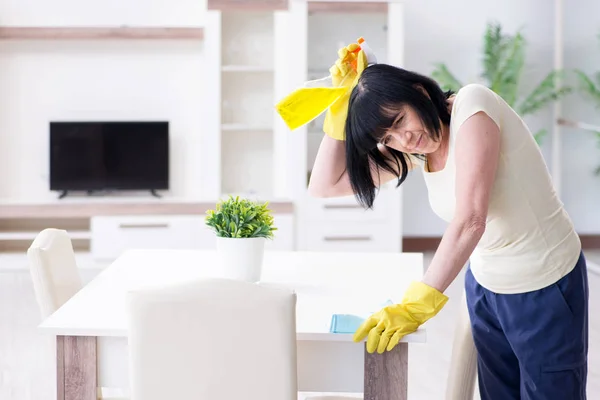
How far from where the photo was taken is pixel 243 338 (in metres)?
1.73

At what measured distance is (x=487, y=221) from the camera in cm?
197

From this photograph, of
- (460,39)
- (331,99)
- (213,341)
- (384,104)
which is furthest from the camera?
(460,39)

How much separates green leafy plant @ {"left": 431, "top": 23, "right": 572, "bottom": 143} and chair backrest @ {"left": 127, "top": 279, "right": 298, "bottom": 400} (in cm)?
428

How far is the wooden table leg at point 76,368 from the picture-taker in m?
1.97

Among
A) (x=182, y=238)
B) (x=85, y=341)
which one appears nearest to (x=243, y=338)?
(x=85, y=341)

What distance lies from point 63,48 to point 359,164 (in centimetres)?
429

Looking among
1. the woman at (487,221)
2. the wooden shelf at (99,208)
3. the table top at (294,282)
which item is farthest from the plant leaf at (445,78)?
the woman at (487,221)

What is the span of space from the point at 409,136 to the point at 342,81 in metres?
0.35

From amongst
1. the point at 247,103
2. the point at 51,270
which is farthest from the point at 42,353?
the point at 247,103

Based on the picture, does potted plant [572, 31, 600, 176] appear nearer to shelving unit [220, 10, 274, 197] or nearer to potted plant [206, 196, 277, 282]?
shelving unit [220, 10, 274, 197]

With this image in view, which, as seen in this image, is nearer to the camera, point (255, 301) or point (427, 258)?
point (255, 301)

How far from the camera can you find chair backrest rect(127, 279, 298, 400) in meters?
1.72

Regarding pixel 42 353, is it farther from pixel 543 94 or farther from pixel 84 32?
pixel 543 94

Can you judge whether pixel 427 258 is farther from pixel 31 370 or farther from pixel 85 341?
pixel 85 341
